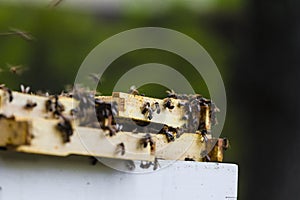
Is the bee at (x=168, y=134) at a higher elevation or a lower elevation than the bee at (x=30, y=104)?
lower

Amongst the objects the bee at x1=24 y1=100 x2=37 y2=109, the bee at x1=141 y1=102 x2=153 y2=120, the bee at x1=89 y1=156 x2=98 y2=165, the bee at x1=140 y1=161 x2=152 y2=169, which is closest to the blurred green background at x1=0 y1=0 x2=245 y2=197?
the bee at x1=141 y1=102 x2=153 y2=120

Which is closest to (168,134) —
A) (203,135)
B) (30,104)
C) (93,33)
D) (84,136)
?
(203,135)

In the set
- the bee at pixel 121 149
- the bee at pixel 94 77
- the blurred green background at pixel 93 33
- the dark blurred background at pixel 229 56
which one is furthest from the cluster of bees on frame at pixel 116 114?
the blurred green background at pixel 93 33

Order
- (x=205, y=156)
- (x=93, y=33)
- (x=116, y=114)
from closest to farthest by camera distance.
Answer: (x=116, y=114) < (x=205, y=156) < (x=93, y=33)

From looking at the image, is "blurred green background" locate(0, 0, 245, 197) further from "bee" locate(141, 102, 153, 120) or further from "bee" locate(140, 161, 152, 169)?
"bee" locate(140, 161, 152, 169)

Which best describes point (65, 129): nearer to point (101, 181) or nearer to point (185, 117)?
point (101, 181)

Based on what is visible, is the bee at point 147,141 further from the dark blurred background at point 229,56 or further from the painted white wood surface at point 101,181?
the dark blurred background at point 229,56
